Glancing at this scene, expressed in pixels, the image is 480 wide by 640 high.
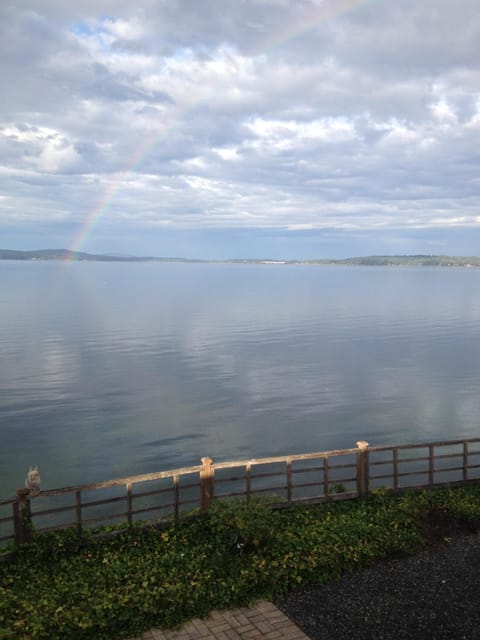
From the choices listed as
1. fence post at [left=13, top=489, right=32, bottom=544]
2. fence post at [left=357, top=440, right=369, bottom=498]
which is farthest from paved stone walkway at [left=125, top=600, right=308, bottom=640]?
fence post at [left=357, top=440, right=369, bottom=498]

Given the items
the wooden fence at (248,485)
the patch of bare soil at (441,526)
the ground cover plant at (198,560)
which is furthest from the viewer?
the wooden fence at (248,485)

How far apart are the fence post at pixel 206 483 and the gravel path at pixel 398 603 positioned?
12.1 feet

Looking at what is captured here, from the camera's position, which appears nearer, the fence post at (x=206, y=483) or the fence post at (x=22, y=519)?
the fence post at (x=22, y=519)

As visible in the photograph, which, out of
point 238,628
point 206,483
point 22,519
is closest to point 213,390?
point 206,483

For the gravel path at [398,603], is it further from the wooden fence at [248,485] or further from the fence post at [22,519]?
the fence post at [22,519]

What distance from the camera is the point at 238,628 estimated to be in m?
9.34

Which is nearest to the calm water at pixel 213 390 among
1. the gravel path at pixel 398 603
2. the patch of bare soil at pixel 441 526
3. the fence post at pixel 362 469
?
the fence post at pixel 362 469

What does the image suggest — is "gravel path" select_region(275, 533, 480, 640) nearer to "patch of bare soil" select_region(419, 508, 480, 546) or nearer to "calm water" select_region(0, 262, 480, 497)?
"patch of bare soil" select_region(419, 508, 480, 546)

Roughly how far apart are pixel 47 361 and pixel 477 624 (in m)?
45.6

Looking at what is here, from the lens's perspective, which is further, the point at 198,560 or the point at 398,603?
the point at 198,560

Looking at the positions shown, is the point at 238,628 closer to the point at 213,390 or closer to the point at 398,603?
the point at 398,603

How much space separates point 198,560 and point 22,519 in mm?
3994

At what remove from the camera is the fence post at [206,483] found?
13.3 metres

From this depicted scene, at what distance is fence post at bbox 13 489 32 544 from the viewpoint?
11797mm
